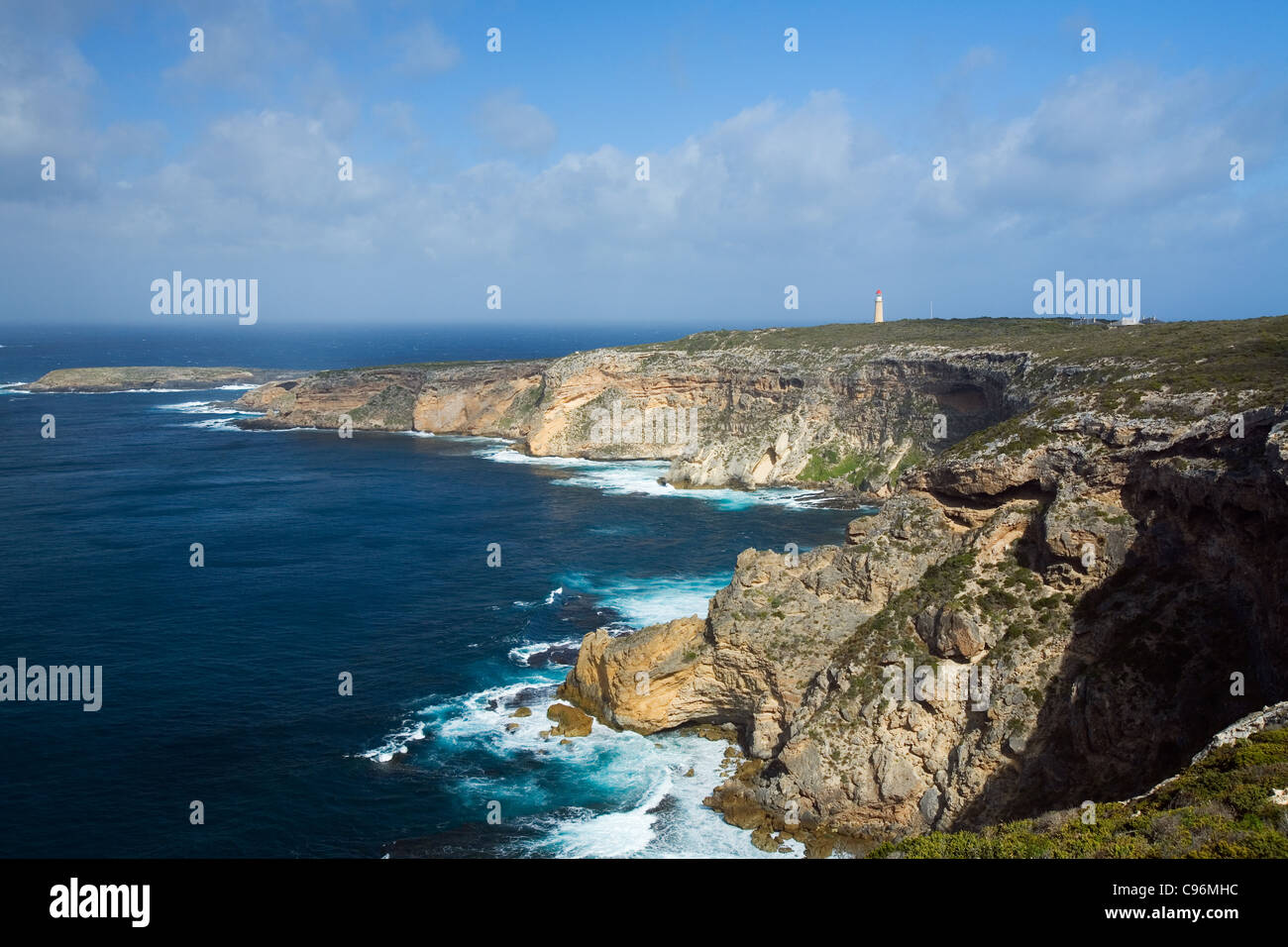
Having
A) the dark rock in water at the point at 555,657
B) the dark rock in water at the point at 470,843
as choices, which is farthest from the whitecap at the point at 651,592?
the dark rock in water at the point at 470,843

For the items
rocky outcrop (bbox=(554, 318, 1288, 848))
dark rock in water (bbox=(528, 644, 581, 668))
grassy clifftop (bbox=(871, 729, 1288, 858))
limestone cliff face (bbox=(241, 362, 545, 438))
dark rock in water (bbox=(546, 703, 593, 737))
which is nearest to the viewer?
grassy clifftop (bbox=(871, 729, 1288, 858))

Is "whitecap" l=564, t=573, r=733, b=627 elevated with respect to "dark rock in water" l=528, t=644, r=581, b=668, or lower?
elevated

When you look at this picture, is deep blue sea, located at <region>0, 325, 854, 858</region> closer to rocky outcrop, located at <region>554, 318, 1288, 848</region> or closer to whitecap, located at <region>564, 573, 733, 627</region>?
whitecap, located at <region>564, 573, 733, 627</region>

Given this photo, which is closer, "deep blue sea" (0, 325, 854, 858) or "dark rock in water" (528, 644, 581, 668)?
"deep blue sea" (0, 325, 854, 858)

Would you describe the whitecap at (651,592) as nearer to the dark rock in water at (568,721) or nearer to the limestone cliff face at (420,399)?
the dark rock in water at (568,721)

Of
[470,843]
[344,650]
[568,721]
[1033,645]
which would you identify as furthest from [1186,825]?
[344,650]

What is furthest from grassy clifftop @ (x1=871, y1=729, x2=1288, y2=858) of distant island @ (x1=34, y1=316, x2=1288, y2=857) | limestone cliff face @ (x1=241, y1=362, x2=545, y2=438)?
limestone cliff face @ (x1=241, y1=362, x2=545, y2=438)

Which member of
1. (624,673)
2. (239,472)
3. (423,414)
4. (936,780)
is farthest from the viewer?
(423,414)
